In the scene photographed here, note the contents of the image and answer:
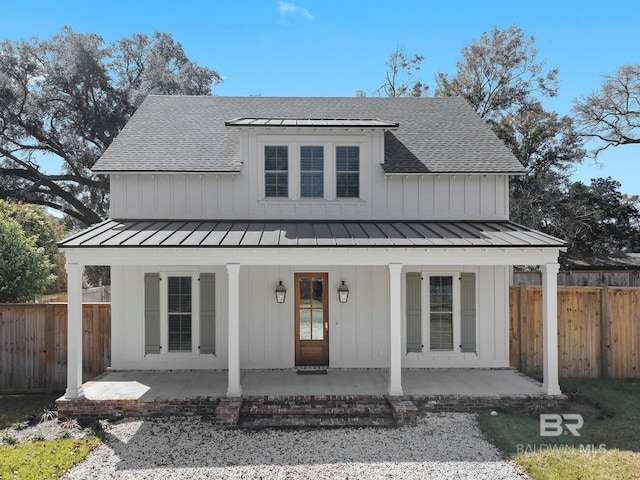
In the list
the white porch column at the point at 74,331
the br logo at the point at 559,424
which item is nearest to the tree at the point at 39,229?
the white porch column at the point at 74,331

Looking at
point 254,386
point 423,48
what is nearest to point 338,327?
point 254,386

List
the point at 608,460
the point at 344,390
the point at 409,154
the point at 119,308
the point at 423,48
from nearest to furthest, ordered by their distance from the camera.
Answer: the point at 608,460
the point at 344,390
the point at 119,308
the point at 409,154
the point at 423,48

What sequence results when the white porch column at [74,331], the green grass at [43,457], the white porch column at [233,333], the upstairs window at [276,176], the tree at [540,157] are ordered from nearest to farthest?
the green grass at [43,457] → the white porch column at [74,331] → the white porch column at [233,333] → the upstairs window at [276,176] → the tree at [540,157]

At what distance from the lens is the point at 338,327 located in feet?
32.0

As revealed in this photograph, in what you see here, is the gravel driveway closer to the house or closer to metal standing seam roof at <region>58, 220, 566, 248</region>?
the house

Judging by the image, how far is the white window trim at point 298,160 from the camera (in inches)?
393

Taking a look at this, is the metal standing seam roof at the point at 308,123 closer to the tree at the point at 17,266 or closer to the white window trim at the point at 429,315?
the white window trim at the point at 429,315

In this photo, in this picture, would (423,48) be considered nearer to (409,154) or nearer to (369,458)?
(409,154)

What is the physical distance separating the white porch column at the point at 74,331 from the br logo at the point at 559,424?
7.98 metres

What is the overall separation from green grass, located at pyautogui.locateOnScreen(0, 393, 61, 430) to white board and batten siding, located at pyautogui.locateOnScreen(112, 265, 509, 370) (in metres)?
1.43

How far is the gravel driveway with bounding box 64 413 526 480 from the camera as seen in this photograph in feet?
18.9

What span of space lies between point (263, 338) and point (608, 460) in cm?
649

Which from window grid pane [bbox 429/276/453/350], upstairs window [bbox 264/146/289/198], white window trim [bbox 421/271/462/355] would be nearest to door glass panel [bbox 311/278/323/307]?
upstairs window [bbox 264/146/289/198]

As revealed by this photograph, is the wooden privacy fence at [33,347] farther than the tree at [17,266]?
No
